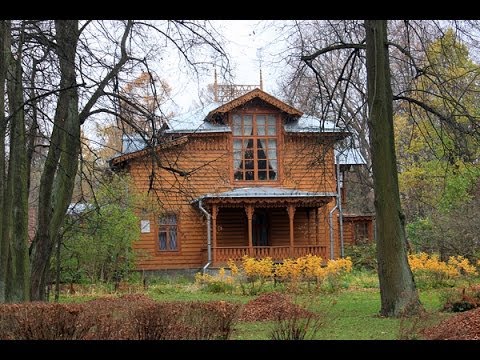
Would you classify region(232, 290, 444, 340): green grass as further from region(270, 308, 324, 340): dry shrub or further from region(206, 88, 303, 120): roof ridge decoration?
region(206, 88, 303, 120): roof ridge decoration

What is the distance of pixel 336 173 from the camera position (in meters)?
33.0

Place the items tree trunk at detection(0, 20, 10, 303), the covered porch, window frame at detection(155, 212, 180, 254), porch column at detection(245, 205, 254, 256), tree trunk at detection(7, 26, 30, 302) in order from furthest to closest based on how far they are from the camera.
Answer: window frame at detection(155, 212, 180, 254) → the covered porch → porch column at detection(245, 205, 254, 256) → tree trunk at detection(7, 26, 30, 302) → tree trunk at detection(0, 20, 10, 303)

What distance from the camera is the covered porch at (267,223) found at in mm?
29156

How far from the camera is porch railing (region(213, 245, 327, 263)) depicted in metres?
29.2

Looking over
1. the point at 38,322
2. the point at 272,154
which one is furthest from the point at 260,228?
the point at 38,322

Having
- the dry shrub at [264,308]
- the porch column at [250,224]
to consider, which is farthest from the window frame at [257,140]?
the dry shrub at [264,308]

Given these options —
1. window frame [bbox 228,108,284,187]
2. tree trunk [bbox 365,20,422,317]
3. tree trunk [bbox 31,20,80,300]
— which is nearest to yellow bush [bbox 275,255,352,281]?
tree trunk [bbox 365,20,422,317]

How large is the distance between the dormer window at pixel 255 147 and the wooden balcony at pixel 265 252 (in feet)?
11.1

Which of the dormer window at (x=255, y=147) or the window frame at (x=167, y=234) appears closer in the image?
the window frame at (x=167, y=234)

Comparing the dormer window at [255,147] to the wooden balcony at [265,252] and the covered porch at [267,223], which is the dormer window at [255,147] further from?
the wooden balcony at [265,252]

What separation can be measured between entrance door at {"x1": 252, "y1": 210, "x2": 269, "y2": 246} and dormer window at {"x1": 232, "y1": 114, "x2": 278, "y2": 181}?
2013 millimetres

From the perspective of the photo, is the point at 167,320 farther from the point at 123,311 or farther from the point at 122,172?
the point at 122,172

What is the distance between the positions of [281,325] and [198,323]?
Result: 1105mm
